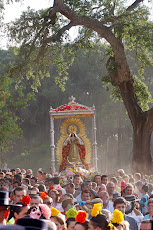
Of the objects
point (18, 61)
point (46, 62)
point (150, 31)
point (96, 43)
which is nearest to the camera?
point (150, 31)

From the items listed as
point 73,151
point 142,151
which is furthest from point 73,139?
point 142,151

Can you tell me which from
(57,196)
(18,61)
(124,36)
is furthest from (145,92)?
(57,196)

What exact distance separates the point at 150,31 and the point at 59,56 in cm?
550

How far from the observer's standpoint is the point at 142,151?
68.4ft

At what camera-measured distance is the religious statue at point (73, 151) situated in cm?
2519

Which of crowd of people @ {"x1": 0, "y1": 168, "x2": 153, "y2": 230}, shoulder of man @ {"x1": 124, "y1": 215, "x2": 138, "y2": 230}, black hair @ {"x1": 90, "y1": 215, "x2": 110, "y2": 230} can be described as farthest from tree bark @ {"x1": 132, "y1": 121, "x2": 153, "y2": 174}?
black hair @ {"x1": 90, "y1": 215, "x2": 110, "y2": 230}

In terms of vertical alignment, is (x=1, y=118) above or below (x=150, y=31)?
below

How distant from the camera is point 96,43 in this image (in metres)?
24.1

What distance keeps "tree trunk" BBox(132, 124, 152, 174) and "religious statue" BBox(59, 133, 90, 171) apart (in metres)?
4.67

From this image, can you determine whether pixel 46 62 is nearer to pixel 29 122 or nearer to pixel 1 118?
pixel 1 118

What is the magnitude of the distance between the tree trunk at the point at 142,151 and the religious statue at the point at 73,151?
467cm

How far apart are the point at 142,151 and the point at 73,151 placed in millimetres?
5279

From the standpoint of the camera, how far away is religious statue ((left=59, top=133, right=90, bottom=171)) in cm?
2519

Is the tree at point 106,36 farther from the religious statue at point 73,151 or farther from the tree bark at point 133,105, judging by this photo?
the religious statue at point 73,151
